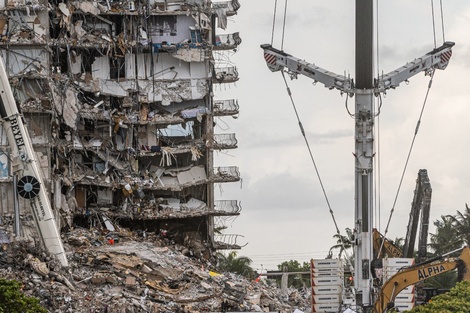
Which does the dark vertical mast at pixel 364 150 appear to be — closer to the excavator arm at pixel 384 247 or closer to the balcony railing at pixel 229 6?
the excavator arm at pixel 384 247

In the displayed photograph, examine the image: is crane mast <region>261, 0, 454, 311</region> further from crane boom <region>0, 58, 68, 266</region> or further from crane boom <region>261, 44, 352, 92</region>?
crane boom <region>0, 58, 68, 266</region>

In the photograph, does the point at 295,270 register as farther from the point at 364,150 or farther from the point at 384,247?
→ the point at 364,150

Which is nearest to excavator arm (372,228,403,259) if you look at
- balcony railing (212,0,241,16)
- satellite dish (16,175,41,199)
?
satellite dish (16,175,41,199)

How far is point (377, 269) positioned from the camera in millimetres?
71312

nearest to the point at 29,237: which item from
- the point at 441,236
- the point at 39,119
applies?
the point at 39,119

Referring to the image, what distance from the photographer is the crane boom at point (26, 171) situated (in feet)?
261

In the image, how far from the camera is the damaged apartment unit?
95.6m

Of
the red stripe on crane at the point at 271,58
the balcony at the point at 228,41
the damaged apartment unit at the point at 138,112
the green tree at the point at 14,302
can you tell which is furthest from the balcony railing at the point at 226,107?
the green tree at the point at 14,302

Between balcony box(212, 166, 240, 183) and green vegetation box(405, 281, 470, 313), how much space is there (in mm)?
34149

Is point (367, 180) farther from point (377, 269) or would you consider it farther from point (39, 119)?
point (39, 119)

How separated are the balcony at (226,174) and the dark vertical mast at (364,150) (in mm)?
33813

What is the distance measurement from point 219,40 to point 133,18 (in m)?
7.45

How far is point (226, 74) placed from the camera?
4107 inches

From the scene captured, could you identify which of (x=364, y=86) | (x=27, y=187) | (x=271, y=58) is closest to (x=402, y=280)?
(x=364, y=86)
